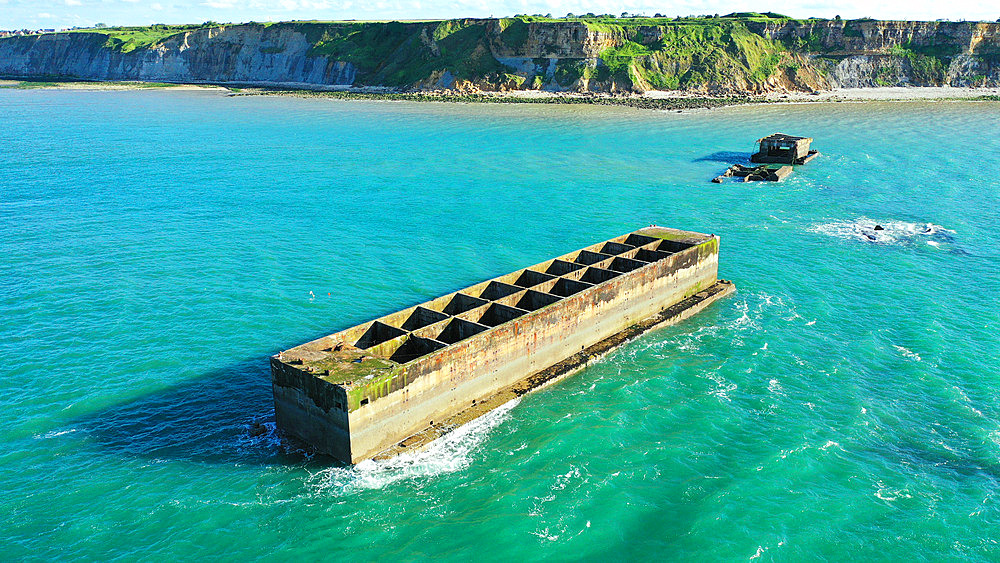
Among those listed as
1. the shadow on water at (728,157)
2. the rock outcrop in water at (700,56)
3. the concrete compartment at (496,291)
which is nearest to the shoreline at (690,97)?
the rock outcrop in water at (700,56)

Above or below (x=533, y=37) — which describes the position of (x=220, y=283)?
below

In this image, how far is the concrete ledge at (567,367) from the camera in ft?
112

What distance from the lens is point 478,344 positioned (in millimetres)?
36281

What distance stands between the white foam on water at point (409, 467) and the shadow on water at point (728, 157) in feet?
242

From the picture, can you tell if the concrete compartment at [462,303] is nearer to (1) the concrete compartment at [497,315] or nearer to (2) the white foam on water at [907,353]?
(1) the concrete compartment at [497,315]

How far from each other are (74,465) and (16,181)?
67.0m

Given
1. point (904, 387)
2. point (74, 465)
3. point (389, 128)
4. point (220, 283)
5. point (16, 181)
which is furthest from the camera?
point (389, 128)

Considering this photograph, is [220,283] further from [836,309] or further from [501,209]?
[836,309]

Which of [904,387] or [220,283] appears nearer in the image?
[904,387]

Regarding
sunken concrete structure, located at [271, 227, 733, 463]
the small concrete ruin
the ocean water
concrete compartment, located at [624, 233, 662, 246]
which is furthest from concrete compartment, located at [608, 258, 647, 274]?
the small concrete ruin

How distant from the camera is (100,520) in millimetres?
28781

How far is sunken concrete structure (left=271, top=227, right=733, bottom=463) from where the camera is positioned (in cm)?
3241

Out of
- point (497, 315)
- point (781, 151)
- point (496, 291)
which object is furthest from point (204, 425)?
point (781, 151)

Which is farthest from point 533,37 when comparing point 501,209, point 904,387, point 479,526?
point 479,526
